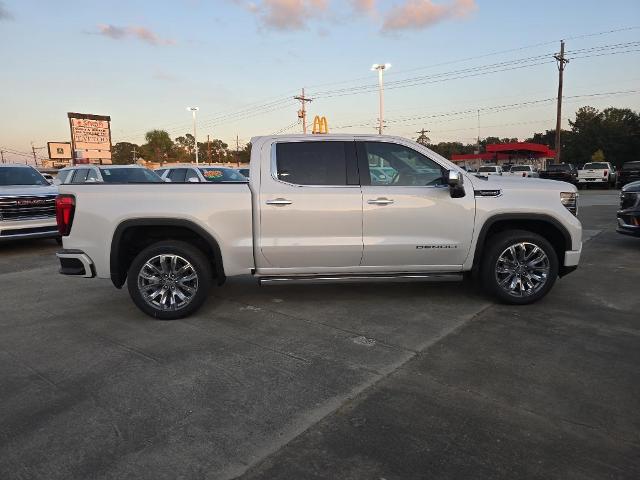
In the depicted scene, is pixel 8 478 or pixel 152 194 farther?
pixel 152 194

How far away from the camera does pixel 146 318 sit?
5098 millimetres

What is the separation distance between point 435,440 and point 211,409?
4.68 ft

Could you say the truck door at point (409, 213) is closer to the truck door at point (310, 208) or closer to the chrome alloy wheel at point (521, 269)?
the truck door at point (310, 208)

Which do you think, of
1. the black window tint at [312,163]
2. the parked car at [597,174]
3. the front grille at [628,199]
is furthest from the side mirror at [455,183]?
the parked car at [597,174]

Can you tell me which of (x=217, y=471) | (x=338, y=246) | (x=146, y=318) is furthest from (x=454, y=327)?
(x=146, y=318)

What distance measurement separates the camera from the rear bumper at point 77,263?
4.87 m

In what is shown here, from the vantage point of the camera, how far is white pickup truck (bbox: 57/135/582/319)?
4836 millimetres

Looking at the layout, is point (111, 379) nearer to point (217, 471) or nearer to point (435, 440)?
point (217, 471)

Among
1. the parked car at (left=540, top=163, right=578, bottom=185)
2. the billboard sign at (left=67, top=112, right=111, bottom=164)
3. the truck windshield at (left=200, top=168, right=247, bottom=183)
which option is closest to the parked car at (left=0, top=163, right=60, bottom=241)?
the truck windshield at (left=200, top=168, right=247, bottom=183)

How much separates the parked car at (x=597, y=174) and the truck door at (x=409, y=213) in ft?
99.7

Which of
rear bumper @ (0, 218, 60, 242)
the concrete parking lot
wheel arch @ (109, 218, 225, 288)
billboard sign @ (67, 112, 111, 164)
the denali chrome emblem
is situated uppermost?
billboard sign @ (67, 112, 111, 164)

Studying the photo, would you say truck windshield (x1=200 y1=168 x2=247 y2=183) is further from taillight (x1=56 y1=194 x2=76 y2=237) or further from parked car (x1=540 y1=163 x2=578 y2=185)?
parked car (x1=540 y1=163 x2=578 y2=185)

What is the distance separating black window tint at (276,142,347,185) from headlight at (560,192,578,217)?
7.82 feet

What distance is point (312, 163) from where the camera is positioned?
201 inches
